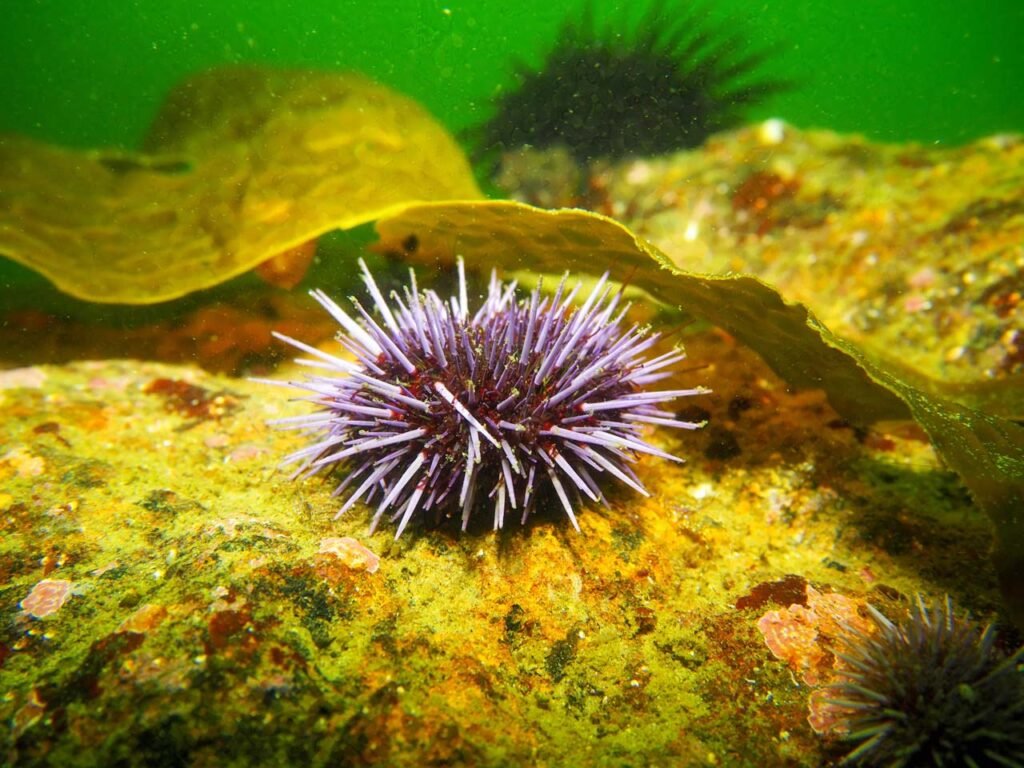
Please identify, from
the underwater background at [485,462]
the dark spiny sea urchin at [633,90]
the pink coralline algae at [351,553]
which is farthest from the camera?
the dark spiny sea urchin at [633,90]

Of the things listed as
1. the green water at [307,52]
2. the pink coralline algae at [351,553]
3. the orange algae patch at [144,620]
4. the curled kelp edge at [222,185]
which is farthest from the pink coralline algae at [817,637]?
→ the green water at [307,52]

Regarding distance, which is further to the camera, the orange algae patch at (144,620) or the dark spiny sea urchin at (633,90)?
the dark spiny sea urchin at (633,90)

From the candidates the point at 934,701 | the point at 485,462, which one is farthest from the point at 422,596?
the point at 934,701

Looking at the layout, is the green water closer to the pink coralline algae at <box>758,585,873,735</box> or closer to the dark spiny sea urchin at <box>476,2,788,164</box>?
the dark spiny sea urchin at <box>476,2,788,164</box>

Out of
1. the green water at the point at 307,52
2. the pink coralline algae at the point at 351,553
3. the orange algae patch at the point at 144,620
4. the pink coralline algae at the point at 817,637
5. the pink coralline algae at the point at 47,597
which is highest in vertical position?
the green water at the point at 307,52

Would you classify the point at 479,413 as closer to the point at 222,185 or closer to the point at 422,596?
the point at 422,596

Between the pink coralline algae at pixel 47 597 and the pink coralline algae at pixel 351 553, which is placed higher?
the pink coralline algae at pixel 351 553

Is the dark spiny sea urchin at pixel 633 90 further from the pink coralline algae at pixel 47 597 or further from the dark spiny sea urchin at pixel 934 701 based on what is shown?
the pink coralline algae at pixel 47 597
